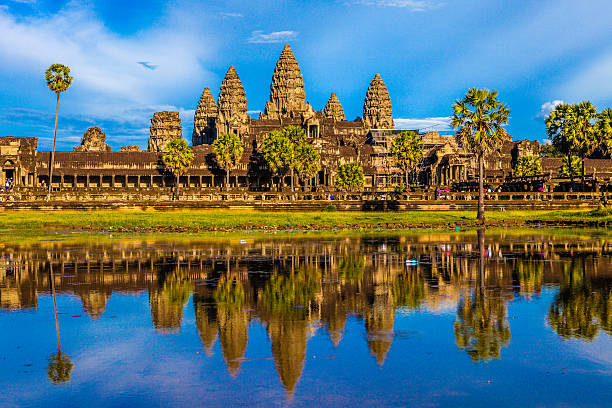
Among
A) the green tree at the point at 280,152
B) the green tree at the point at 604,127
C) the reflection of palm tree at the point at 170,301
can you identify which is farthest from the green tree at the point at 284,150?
the reflection of palm tree at the point at 170,301

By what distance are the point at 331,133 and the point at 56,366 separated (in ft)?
572

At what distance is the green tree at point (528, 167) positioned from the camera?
142875mm

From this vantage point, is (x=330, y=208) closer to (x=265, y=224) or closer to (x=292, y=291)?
(x=265, y=224)

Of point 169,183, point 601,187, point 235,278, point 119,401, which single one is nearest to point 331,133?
point 169,183

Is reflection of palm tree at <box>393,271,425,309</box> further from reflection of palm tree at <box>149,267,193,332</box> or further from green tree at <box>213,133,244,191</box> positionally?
green tree at <box>213,133,244,191</box>

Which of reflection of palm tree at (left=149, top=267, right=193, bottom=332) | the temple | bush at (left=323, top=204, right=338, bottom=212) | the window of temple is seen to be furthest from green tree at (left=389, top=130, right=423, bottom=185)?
reflection of palm tree at (left=149, top=267, right=193, bottom=332)

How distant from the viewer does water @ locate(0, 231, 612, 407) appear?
322 inches

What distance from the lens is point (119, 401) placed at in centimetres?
786

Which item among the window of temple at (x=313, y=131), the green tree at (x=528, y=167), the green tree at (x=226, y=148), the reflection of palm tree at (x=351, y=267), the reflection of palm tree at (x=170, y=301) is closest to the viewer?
the reflection of palm tree at (x=170, y=301)

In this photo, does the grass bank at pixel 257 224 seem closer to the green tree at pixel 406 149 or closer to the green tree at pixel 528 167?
the green tree at pixel 406 149

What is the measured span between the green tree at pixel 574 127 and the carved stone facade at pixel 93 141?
133 metres

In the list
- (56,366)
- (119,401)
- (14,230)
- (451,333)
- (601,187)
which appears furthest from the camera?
(601,187)

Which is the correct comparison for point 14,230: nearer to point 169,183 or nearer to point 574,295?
point 574,295

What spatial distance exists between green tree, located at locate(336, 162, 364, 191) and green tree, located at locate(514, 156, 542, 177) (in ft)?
129
